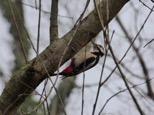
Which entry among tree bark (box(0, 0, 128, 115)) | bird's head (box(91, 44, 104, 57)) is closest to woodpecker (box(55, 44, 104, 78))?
bird's head (box(91, 44, 104, 57))

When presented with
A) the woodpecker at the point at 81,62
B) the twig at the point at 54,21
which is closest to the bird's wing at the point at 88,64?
the woodpecker at the point at 81,62

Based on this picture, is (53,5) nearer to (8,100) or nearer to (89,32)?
(89,32)

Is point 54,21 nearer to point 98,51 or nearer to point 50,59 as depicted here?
point 50,59

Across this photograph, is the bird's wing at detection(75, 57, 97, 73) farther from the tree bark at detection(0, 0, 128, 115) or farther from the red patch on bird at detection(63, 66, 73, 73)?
the tree bark at detection(0, 0, 128, 115)

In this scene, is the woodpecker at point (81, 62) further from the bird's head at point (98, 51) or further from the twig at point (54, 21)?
the twig at point (54, 21)

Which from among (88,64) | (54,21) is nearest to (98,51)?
(88,64)

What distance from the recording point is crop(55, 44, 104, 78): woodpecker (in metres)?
2.90

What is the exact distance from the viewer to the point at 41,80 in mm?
2725

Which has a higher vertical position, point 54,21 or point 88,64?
point 54,21

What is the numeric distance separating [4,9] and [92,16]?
6.55m

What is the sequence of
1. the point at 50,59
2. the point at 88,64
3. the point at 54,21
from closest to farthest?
the point at 50,59
the point at 54,21
the point at 88,64

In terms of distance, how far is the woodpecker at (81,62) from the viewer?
2.90 m

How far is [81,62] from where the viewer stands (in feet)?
9.47

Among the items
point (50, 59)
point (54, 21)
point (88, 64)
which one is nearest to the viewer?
point (50, 59)
